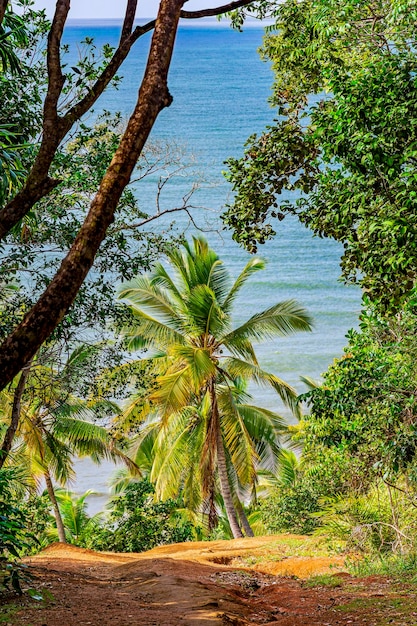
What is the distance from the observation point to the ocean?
44156mm

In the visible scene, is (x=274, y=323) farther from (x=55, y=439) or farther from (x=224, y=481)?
(x=55, y=439)

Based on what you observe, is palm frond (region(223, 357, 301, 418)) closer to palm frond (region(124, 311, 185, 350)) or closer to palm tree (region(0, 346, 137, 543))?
palm frond (region(124, 311, 185, 350))

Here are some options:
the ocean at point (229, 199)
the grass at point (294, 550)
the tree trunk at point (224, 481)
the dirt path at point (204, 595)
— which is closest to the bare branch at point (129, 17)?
the dirt path at point (204, 595)

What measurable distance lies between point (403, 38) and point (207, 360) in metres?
9.74

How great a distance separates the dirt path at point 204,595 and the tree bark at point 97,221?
329 centimetres

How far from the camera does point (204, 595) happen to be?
340 inches

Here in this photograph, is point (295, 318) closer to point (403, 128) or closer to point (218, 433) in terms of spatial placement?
point (218, 433)

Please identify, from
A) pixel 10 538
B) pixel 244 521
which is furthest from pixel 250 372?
pixel 10 538

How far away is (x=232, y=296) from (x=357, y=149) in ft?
43.0

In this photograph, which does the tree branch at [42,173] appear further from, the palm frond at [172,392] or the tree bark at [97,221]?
the palm frond at [172,392]

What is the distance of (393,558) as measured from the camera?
10.6m

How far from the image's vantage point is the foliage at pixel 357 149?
6.86 metres

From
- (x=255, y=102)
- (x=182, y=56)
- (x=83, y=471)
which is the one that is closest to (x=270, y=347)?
(x=83, y=471)

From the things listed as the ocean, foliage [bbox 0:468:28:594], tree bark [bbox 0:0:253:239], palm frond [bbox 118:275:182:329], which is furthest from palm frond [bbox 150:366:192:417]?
tree bark [bbox 0:0:253:239]
